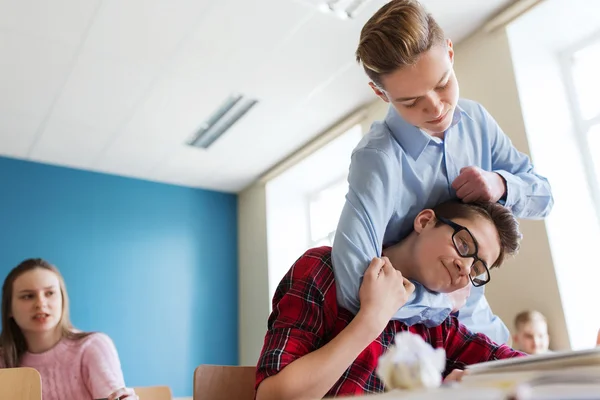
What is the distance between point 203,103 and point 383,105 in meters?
1.22

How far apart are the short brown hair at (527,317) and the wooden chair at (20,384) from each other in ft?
6.87

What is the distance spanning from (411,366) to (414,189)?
2.54ft

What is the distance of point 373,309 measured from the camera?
990 millimetres

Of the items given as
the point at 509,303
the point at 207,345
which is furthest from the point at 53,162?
the point at 509,303

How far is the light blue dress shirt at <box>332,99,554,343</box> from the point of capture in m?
1.09

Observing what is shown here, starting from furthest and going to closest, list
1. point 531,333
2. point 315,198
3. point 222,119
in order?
point 315,198 → point 222,119 → point 531,333

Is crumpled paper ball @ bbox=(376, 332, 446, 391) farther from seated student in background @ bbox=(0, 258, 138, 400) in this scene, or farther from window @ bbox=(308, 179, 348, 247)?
window @ bbox=(308, 179, 348, 247)

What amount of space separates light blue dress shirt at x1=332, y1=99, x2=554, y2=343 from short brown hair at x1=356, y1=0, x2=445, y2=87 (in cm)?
17

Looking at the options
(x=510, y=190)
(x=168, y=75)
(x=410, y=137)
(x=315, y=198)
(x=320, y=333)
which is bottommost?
(x=320, y=333)

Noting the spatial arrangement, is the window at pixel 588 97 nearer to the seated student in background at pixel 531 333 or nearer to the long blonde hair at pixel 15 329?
the seated student in background at pixel 531 333

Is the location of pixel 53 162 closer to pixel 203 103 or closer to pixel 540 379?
pixel 203 103

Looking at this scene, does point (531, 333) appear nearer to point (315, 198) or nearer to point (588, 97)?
point (588, 97)

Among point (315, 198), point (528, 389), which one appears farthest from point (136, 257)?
point (528, 389)

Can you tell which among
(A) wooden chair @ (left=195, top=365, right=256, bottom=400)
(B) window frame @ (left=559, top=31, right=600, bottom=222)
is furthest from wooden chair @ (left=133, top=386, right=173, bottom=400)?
(B) window frame @ (left=559, top=31, right=600, bottom=222)
